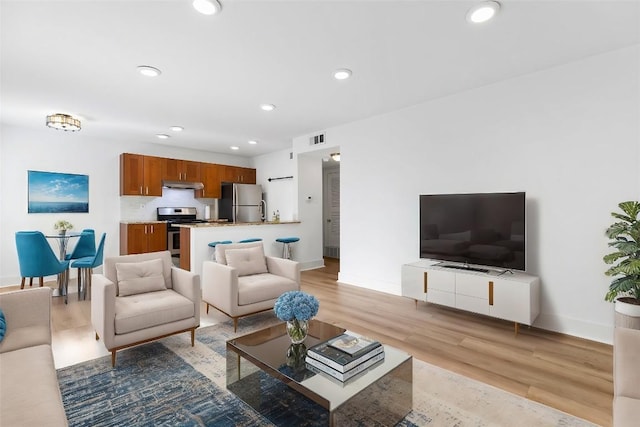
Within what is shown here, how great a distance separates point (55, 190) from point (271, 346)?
5642 millimetres

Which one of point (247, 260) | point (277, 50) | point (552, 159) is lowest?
point (247, 260)

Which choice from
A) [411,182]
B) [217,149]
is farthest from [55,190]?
[411,182]

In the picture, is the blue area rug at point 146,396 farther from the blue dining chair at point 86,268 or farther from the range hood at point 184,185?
the range hood at point 184,185

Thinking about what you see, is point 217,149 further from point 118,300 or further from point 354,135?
point 118,300

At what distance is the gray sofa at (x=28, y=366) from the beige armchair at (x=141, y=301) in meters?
0.40

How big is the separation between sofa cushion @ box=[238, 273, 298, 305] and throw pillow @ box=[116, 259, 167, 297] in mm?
774

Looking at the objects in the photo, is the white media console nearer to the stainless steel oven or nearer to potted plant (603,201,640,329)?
potted plant (603,201,640,329)

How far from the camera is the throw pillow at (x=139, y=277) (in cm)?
290

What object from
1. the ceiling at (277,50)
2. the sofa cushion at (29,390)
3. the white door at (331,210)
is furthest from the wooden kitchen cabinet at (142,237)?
the sofa cushion at (29,390)

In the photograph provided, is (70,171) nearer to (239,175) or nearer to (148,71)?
(239,175)

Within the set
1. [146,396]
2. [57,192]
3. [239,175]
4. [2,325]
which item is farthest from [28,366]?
[239,175]

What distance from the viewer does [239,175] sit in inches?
305

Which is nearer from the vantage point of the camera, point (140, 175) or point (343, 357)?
point (343, 357)

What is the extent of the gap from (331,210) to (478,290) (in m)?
5.39
